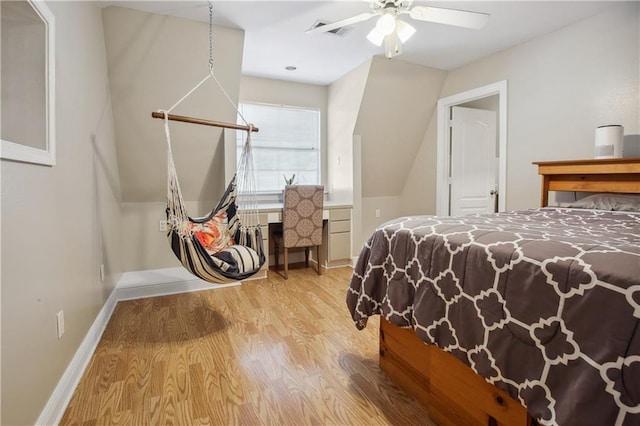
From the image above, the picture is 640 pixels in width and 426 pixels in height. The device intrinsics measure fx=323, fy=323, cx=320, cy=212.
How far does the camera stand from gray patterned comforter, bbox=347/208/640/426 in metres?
0.75

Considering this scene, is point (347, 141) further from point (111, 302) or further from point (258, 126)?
point (111, 302)

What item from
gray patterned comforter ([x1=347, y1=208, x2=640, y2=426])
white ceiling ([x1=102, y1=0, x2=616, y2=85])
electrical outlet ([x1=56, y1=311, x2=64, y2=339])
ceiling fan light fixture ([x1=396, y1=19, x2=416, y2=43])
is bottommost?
electrical outlet ([x1=56, y1=311, x2=64, y2=339])

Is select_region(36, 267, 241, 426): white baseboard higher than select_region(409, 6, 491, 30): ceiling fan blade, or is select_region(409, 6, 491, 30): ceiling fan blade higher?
select_region(409, 6, 491, 30): ceiling fan blade

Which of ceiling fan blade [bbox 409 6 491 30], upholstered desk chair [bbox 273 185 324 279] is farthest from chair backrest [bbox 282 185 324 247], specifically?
ceiling fan blade [bbox 409 6 491 30]

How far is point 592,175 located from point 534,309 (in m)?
2.28

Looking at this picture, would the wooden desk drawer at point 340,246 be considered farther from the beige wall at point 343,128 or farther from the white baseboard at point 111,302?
the white baseboard at point 111,302

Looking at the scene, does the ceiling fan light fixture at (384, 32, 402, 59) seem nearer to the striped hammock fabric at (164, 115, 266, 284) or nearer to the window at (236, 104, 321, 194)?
the striped hammock fabric at (164, 115, 266, 284)

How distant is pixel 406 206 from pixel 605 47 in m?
2.60

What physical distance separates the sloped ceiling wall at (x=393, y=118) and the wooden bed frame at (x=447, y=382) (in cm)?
214

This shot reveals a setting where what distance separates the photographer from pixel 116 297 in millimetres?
2910

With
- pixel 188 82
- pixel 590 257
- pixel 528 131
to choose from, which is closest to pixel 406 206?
pixel 528 131

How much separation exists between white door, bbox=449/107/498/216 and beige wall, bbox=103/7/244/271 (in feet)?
9.01

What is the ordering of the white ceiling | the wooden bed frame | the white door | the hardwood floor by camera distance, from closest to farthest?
1. the wooden bed frame
2. the hardwood floor
3. the white ceiling
4. the white door

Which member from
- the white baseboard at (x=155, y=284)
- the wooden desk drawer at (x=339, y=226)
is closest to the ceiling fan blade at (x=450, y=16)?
the wooden desk drawer at (x=339, y=226)
